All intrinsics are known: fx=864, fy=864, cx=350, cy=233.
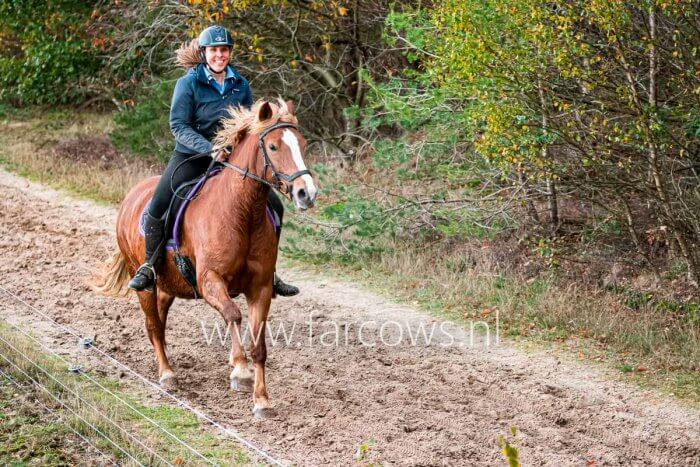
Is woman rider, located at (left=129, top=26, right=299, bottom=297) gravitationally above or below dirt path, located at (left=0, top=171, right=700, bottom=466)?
above

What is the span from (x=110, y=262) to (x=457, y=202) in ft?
16.7

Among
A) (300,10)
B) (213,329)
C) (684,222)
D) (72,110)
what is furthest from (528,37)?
(72,110)

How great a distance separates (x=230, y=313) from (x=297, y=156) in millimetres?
1322

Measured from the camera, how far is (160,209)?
7.45 metres

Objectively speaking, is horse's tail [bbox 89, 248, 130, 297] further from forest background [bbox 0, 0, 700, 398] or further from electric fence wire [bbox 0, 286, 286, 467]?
forest background [bbox 0, 0, 700, 398]

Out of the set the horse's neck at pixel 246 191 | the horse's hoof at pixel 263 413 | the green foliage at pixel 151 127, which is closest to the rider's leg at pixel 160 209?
the horse's neck at pixel 246 191

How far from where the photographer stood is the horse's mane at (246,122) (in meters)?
6.62

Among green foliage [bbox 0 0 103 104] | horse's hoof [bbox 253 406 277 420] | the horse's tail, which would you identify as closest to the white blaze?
horse's hoof [bbox 253 406 277 420]

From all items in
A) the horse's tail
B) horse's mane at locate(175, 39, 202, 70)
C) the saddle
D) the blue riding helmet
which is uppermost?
the blue riding helmet

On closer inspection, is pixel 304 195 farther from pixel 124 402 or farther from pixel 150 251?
pixel 124 402

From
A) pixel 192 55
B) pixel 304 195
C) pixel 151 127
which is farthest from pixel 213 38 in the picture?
pixel 151 127

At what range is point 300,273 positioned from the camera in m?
12.1

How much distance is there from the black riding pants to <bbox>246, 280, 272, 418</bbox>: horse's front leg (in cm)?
81

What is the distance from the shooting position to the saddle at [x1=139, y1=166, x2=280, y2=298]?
24.0ft
